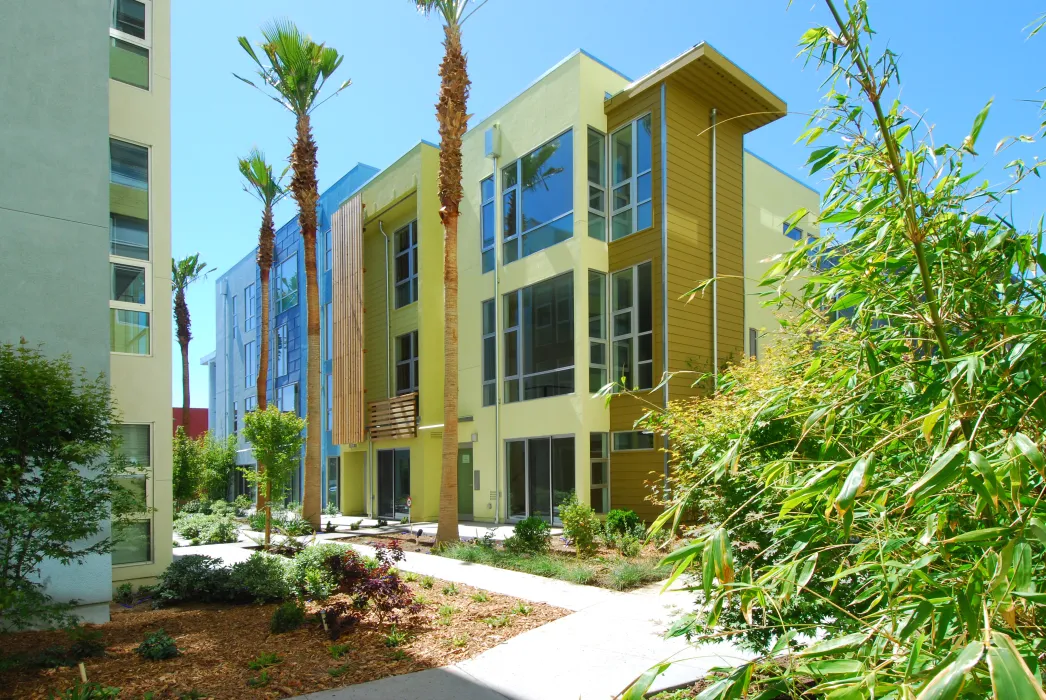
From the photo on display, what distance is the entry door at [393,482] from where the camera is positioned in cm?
2094

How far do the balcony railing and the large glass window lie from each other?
10.5ft

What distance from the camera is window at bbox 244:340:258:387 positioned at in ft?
Answer: 109

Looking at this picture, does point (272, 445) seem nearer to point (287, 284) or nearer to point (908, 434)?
point (908, 434)

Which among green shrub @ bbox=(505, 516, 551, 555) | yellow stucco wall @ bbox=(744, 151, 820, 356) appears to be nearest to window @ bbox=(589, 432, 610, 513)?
green shrub @ bbox=(505, 516, 551, 555)

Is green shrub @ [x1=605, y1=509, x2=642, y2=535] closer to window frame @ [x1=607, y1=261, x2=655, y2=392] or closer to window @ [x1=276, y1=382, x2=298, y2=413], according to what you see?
window frame @ [x1=607, y1=261, x2=655, y2=392]

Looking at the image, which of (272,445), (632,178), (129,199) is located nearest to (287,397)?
(272,445)

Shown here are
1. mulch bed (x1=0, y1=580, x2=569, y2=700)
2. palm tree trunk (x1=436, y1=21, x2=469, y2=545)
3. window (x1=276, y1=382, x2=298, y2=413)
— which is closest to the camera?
Result: mulch bed (x1=0, y1=580, x2=569, y2=700)

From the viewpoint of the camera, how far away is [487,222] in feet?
62.6

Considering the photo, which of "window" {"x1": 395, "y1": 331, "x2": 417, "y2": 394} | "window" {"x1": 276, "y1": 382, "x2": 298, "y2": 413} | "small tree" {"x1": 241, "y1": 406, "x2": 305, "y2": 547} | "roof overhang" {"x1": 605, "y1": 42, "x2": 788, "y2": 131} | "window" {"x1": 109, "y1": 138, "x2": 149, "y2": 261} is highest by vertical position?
"roof overhang" {"x1": 605, "y1": 42, "x2": 788, "y2": 131}

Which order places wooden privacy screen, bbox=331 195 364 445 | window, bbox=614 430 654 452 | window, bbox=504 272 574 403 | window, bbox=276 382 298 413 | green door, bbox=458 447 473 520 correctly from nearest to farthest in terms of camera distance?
window, bbox=614 430 654 452 → window, bbox=504 272 574 403 → green door, bbox=458 447 473 520 → wooden privacy screen, bbox=331 195 364 445 → window, bbox=276 382 298 413

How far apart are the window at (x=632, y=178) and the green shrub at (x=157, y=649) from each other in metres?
12.6

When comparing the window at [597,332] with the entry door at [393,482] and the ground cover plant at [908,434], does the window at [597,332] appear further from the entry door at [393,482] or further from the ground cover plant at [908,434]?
the ground cover plant at [908,434]

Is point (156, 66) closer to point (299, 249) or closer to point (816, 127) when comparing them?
point (816, 127)

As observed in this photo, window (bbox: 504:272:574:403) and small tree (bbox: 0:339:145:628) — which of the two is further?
window (bbox: 504:272:574:403)
